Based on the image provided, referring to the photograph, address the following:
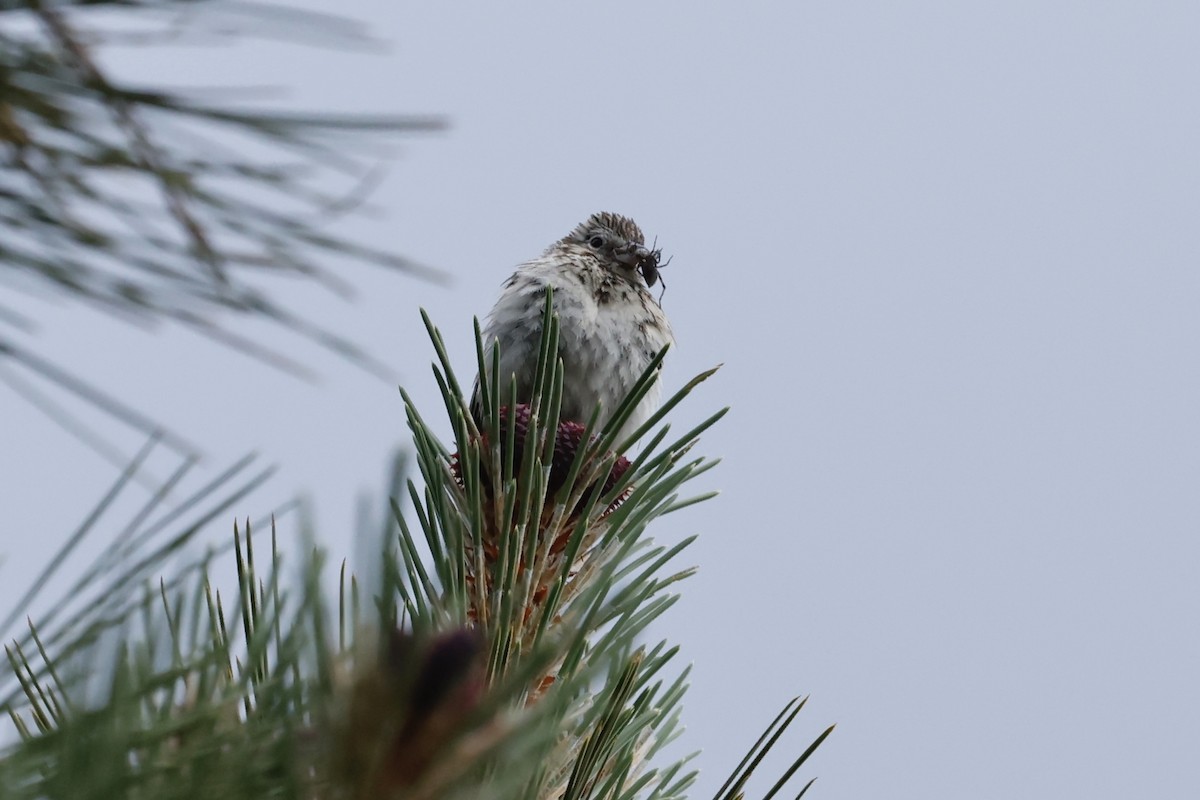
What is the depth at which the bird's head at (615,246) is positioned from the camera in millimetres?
4953

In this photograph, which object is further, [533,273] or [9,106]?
[533,273]

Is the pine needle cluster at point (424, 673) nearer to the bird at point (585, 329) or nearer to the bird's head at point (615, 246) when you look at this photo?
the bird at point (585, 329)

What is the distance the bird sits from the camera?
13.2ft

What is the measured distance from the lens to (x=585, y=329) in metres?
4.20

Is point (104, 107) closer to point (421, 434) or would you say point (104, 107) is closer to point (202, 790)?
point (202, 790)

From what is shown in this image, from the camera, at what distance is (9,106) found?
0.78m

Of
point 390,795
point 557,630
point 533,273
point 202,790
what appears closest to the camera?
point 390,795

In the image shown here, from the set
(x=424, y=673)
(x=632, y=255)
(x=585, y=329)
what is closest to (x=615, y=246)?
(x=632, y=255)

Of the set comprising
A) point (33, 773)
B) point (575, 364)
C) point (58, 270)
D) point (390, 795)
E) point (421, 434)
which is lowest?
point (33, 773)

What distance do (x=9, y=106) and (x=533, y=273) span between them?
361 cm

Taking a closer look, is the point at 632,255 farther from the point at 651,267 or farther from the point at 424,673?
the point at 424,673

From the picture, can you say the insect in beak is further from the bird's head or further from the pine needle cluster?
the pine needle cluster

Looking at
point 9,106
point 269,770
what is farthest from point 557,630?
point 9,106

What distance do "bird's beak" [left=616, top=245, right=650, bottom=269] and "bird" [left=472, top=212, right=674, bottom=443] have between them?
0.7 inches
